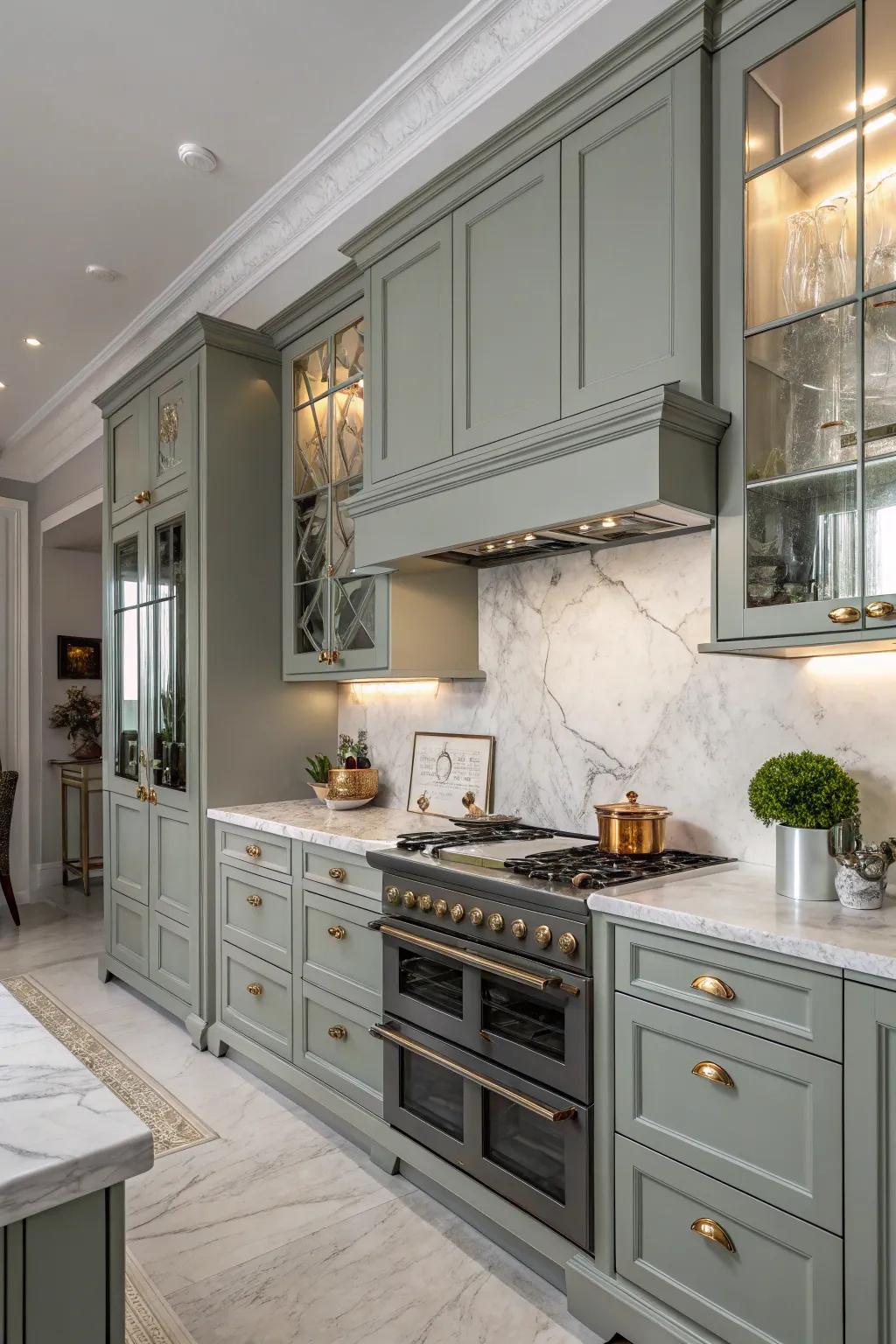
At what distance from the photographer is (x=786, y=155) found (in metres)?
1.86

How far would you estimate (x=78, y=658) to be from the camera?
6.35 meters

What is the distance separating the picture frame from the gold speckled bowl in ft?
11.7

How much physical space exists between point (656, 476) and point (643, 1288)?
1660mm

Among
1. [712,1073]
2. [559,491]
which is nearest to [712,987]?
[712,1073]

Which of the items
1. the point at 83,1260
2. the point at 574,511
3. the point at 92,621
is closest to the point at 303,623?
the point at 574,511

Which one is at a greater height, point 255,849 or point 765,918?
point 765,918

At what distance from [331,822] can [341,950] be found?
1.54 ft

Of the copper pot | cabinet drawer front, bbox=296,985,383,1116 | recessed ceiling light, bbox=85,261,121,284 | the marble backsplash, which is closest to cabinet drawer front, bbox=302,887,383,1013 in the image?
cabinet drawer front, bbox=296,985,383,1116

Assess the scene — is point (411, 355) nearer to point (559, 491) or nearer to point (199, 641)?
point (559, 491)

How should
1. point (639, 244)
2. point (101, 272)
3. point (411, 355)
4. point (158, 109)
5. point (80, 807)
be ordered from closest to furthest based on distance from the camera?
point (639, 244) → point (411, 355) → point (158, 109) → point (101, 272) → point (80, 807)

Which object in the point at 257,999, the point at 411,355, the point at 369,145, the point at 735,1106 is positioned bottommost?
the point at 257,999

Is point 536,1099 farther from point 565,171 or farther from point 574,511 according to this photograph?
point 565,171

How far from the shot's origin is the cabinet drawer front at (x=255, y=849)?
9.81ft

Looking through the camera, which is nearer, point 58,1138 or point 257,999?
point 58,1138
